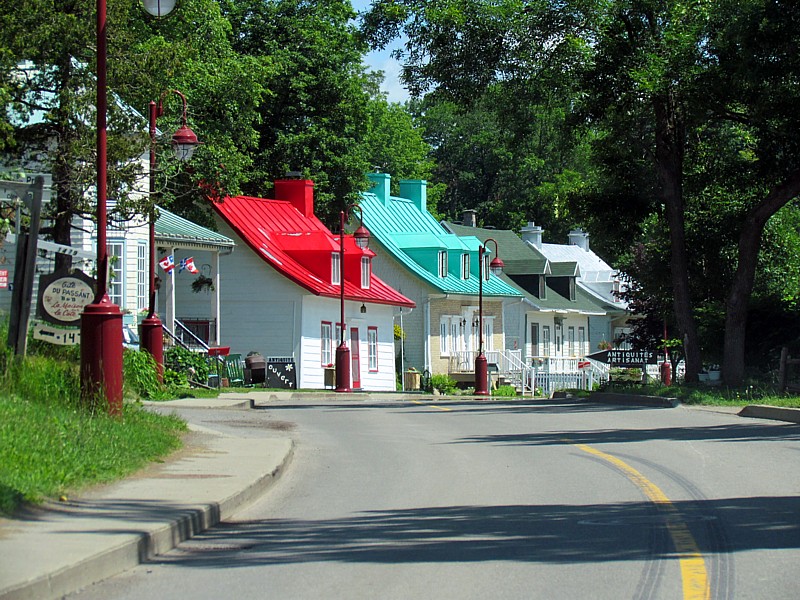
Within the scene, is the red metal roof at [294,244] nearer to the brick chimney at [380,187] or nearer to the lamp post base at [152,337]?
the brick chimney at [380,187]

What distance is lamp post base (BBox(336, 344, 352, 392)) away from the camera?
127 ft

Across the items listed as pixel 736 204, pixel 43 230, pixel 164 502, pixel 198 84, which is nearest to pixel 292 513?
pixel 164 502

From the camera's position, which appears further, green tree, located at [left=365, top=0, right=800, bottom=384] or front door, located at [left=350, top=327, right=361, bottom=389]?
front door, located at [left=350, top=327, right=361, bottom=389]

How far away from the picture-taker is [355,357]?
46219mm

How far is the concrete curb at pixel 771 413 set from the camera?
21406 mm

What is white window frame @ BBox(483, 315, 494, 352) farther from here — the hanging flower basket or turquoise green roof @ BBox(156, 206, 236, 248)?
turquoise green roof @ BBox(156, 206, 236, 248)

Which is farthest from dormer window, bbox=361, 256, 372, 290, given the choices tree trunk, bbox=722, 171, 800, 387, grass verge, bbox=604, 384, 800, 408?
tree trunk, bbox=722, 171, 800, 387

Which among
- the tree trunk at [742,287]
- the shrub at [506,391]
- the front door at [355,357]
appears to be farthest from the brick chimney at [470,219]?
the tree trunk at [742,287]

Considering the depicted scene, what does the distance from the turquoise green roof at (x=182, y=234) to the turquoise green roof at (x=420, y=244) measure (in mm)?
18066

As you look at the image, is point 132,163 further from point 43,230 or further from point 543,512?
point 543,512

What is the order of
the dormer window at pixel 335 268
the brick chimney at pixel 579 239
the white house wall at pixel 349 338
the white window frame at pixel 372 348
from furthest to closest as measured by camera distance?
the brick chimney at pixel 579 239, the white window frame at pixel 372 348, the dormer window at pixel 335 268, the white house wall at pixel 349 338

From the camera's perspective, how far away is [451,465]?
15.0 meters

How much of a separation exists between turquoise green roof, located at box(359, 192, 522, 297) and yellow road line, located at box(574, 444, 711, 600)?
3948 cm

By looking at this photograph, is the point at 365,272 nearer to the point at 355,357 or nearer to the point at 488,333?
the point at 355,357
